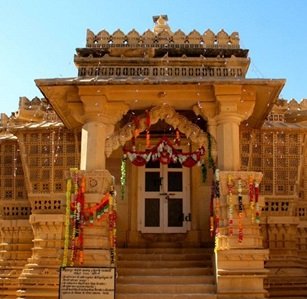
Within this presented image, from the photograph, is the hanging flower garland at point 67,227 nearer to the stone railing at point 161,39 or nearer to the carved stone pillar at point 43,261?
the carved stone pillar at point 43,261

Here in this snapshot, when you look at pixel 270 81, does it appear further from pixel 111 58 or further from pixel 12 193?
pixel 12 193

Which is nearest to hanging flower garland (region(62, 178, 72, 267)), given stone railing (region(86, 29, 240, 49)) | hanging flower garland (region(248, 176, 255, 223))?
hanging flower garland (region(248, 176, 255, 223))

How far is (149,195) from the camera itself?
13234 millimetres

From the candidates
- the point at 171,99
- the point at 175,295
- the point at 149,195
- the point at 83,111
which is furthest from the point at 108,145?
the point at 175,295

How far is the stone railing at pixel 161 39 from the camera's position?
1269 cm

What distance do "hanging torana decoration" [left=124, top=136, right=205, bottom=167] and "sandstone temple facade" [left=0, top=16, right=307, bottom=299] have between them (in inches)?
1.2

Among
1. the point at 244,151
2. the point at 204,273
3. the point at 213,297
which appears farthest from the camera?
the point at 244,151

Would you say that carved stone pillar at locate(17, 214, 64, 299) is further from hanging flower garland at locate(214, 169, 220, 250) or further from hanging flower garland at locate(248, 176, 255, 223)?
hanging flower garland at locate(248, 176, 255, 223)

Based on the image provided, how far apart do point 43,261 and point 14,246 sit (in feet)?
4.44

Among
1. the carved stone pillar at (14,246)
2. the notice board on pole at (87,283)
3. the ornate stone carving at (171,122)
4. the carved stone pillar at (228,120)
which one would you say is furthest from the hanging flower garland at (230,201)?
the carved stone pillar at (14,246)

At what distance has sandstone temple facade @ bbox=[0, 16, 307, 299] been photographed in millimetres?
10562

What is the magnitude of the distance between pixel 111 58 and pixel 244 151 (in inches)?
154

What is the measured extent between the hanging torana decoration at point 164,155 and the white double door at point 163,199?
161cm

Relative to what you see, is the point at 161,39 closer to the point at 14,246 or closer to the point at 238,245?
the point at 238,245
